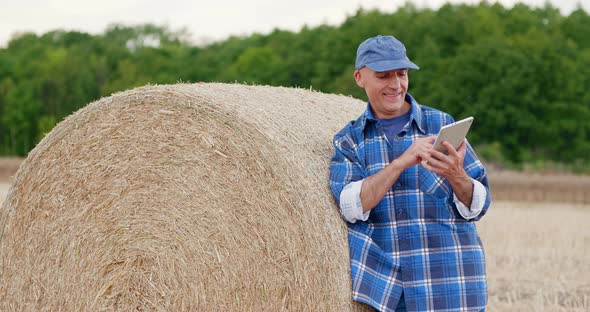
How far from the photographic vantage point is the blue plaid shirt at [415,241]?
4.96 meters

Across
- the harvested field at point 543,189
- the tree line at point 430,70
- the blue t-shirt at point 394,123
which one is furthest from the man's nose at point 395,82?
the tree line at point 430,70

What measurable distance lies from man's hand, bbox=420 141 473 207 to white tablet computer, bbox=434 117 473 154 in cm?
3

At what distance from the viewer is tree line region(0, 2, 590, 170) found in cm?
4744

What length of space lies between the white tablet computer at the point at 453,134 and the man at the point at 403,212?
4.5 inches

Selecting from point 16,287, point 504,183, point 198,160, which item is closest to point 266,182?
point 198,160

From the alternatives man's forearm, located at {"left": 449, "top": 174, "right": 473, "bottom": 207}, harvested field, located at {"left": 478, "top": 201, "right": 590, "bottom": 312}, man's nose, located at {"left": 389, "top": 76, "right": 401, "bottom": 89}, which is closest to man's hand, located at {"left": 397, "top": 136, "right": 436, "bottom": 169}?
man's forearm, located at {"left": 449, "top": 174, "right": 473, "bottom": 207}

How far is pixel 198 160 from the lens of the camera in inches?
219

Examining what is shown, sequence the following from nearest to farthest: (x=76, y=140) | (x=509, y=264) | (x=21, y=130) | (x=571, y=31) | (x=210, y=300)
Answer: (x=210, y=300)
(x=76, y=140)
(x=509, y=264)
(x=571, y=31)
(x=21, y=130)

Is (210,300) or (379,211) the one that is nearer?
(379,211)

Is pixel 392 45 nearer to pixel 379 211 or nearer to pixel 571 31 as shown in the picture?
pixel 379 211

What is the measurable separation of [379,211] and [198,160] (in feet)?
4.10

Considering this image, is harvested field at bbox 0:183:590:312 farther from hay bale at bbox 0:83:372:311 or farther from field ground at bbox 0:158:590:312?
hay bale at bbox 0:83:372:311

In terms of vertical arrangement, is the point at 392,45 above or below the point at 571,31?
below

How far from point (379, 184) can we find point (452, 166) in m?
0.41
